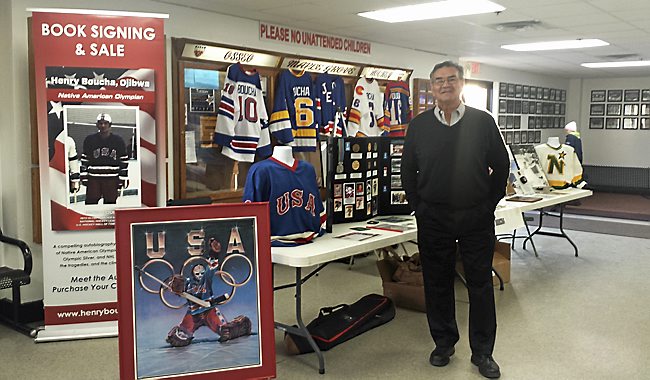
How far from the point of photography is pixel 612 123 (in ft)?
42.4

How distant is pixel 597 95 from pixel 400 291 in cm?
1010

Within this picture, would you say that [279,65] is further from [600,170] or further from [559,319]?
[600,170]

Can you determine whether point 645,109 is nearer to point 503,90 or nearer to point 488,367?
point 503,90

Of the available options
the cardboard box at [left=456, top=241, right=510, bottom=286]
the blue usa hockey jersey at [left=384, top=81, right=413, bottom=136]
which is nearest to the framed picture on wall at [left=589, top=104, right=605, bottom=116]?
the blue usa hockey jersey at [left=384, top=81, right=413, bottom=136]

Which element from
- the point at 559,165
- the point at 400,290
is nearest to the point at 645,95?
the point at 559,165

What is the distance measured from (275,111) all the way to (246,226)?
330 centimetres

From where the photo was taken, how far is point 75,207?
3943 millimetres

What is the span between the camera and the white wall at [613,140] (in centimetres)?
1254

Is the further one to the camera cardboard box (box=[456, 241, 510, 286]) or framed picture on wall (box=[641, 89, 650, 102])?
framed picture on wall (box=[641, 89, 650, 102])

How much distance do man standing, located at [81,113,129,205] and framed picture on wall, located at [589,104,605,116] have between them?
11.5m

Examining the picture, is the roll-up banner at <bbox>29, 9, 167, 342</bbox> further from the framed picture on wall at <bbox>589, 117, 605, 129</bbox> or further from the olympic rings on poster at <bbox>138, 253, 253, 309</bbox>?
the framed picture on wall at <bbox>589, 117, 605, 129</bbox>

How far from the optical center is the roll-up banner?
3.85 meters

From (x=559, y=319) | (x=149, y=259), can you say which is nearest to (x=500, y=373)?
(x=559, y=319)

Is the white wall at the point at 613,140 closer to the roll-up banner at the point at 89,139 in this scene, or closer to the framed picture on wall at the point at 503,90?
the framed picture on wall at the point at 503,90
